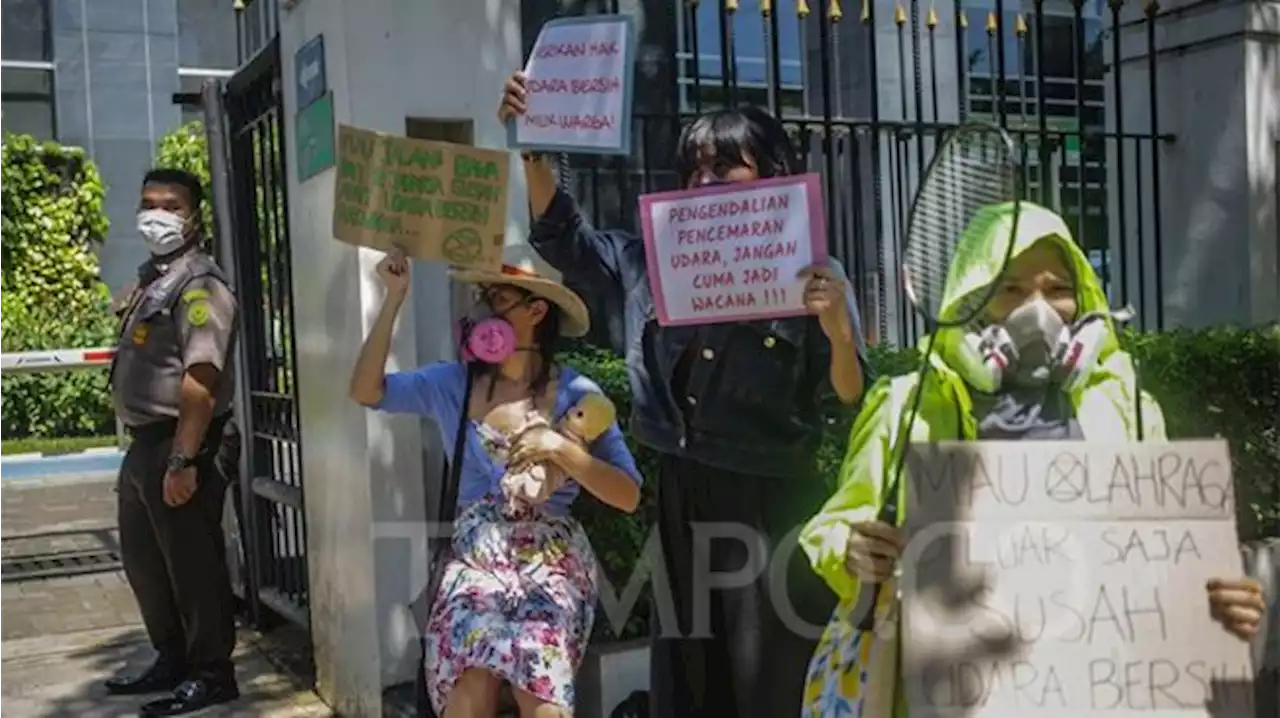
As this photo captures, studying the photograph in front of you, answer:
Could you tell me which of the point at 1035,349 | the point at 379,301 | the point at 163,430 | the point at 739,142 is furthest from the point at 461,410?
the point at 163,430

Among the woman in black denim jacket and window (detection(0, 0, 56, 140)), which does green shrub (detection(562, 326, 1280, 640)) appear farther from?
window (detection(0, 0, 56, 140))

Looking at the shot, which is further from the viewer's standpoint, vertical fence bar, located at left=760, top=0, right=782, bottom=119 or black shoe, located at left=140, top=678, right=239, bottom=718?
black shoe, located at left=140, top=678, right=239, bottom=718

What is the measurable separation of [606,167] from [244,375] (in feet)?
6.94

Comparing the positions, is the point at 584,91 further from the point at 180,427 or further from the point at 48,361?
the point at 48,361

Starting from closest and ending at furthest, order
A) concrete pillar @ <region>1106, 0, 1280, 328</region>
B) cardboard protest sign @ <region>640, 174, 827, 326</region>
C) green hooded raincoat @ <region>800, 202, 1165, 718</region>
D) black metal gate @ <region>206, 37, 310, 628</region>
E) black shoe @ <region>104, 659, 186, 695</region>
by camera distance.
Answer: green hooded raincoat @ <region>800, 202, 1165, 718</region>
cardboard protest sign @ <region>640, 174, 827, 326</region>
black shoe @ <region>104, 659, 186, 695</region>
black metal gate @ <region>206, 37, 310, 628</region>
concrete pillar @ <region>1106, 0, 1280, 328</region>

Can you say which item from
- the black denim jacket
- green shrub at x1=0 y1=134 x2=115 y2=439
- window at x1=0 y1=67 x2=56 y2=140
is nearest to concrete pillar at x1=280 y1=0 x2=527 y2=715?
the black denim jacket

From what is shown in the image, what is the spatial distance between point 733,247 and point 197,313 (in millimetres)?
2674

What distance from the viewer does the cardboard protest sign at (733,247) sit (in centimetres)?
288

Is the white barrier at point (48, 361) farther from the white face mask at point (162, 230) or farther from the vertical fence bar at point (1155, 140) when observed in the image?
the vertical fence bar at point (1155, 140)

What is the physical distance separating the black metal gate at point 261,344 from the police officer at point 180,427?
1.57 ft

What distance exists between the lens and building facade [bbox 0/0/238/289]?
58.9ft

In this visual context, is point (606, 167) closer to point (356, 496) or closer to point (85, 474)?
point (356, 496)

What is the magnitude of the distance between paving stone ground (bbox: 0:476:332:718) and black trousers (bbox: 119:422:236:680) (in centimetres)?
27

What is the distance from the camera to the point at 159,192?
205 inches
